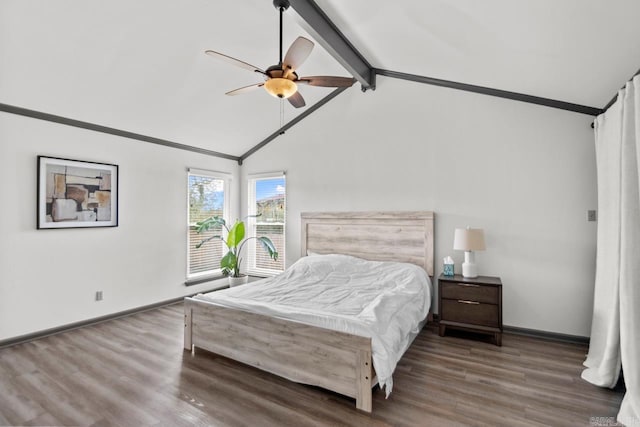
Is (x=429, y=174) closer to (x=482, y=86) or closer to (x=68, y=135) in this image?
(x=482, y=86)

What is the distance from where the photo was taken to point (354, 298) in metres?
3.08

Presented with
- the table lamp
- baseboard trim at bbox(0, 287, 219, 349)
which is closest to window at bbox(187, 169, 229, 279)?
baseboard trim at bbox(0, 287, 219, 349)

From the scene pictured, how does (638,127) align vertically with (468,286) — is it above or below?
above

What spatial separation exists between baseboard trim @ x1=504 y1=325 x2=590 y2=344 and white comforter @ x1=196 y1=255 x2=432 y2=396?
1.00 m

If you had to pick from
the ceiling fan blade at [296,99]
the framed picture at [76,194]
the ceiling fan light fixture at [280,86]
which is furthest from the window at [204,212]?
the ceiling fan light fixture at [280,86]

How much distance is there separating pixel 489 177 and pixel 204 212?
4373 millimetres

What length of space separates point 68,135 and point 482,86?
16.2 ft

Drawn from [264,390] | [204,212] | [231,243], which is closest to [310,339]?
[264,390]

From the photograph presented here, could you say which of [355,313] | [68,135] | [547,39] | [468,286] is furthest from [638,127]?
[68,135]

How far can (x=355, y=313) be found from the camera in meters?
2.64

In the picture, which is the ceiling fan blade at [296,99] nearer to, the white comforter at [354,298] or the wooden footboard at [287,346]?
the white comforter at [354,298]

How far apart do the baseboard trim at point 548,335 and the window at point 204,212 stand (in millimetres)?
4543

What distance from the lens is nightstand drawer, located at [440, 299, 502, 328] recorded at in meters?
3.35

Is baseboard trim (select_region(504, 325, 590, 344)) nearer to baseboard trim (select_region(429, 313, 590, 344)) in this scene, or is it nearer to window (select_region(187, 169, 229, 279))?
baseboard trim (select_region(429, 313, 590, 344))
